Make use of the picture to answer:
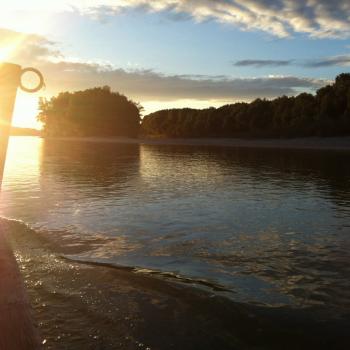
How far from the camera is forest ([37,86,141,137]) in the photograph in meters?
133

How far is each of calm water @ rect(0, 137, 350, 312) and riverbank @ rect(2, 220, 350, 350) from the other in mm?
667

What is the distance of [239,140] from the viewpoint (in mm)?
101125

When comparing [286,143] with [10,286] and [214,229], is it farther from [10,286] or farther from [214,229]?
[10,286]

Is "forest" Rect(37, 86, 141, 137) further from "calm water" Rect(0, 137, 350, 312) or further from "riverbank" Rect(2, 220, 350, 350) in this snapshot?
"riverbank" Rect(2, 220, 350, 350)

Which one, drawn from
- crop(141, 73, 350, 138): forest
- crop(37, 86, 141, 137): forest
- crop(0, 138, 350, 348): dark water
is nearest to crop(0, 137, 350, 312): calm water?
crop(0, 138, 350, 348): dark water

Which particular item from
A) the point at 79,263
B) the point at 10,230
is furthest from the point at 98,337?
the point at 10,230

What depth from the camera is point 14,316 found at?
543 cm

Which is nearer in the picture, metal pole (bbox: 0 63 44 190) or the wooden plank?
the wooden plank

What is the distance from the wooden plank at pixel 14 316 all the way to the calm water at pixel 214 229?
13.1ft

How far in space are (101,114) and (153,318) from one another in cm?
12960

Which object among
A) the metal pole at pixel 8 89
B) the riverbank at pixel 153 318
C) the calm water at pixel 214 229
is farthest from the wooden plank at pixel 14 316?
the calm water at pixel 214 229

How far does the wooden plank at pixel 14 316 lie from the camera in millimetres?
5164

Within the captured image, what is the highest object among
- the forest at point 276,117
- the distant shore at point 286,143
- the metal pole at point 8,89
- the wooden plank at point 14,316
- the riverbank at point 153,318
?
the forest at point 276,117

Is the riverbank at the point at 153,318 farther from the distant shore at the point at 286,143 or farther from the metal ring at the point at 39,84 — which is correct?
the distant shore at the point at 286,143
